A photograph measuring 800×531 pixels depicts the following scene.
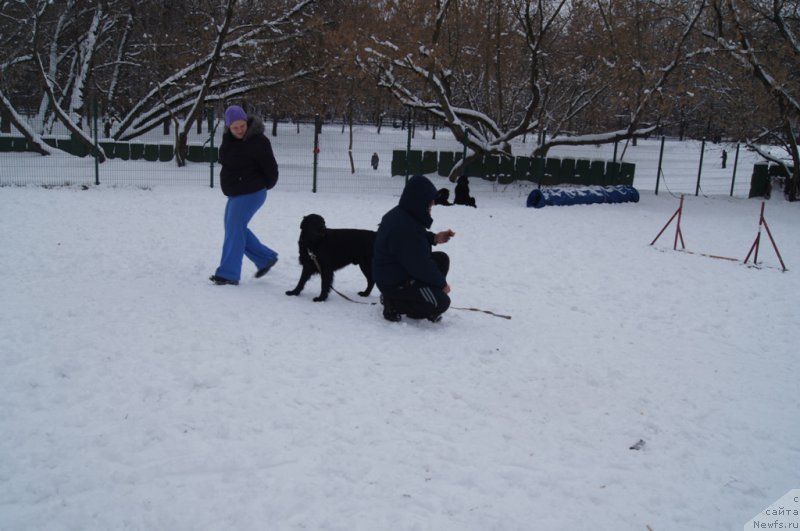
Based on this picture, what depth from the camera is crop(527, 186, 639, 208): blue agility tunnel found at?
48.1 feet

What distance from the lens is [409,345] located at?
517 centimetres

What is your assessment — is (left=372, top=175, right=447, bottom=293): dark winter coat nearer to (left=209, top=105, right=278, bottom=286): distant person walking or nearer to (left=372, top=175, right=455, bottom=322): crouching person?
(left=372, top=175, right=455, bottom=322): crouching person

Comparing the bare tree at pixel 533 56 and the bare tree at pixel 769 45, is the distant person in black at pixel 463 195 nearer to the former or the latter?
the bare tree at pixel 533 56

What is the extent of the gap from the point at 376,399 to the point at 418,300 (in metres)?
1.55

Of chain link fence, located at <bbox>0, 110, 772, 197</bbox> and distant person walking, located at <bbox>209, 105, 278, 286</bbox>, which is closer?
distant person walking, located at <bbox>209, 105, 278, 286</bbox>

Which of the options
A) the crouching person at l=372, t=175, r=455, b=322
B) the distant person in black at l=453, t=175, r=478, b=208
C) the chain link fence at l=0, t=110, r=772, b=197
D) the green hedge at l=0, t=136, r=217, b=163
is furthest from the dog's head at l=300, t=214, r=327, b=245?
the green hedge at l=0, t=136, r=217, b=163

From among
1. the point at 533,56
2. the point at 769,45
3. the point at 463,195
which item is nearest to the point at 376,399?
the point at 463,195

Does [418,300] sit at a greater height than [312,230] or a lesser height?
lesser

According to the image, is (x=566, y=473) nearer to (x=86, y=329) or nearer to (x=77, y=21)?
Answer: (x=86, y=329)

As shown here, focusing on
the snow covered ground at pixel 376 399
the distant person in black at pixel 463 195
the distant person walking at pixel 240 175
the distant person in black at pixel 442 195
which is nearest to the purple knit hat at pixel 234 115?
the distant person walking at pixel 240 175

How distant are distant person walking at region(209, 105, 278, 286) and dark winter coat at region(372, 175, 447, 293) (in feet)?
5.16

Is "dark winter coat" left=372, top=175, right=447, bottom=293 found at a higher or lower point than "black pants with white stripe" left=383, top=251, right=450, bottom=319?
higher

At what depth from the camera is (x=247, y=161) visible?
6215mm

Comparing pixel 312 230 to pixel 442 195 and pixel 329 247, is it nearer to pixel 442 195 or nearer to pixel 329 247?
pixel 329 247
